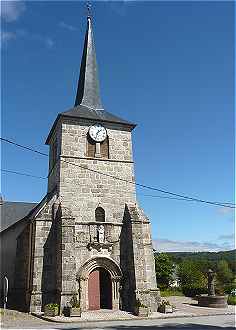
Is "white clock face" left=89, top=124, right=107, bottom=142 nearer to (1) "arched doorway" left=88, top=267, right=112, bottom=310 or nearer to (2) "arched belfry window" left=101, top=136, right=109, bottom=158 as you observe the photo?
(2) "arched belfry window" left=101, top=136, right=109, bottom=158

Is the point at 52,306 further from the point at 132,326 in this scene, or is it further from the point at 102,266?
the point at 132,326

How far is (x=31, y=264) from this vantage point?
1814 cm

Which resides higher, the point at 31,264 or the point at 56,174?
the point at 56,174

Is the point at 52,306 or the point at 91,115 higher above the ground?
the point at 91,115

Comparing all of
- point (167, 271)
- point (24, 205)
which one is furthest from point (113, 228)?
point (167, 271)

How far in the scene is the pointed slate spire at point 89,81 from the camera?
23755mm

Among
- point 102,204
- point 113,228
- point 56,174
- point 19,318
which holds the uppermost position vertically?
point 56,174

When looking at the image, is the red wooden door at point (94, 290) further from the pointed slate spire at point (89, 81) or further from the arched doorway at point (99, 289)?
the pointed slate spire at point (89, 81)

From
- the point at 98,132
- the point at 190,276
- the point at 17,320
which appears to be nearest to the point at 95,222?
the point at 98,132

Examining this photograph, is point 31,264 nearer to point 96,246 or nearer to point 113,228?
point 96,246

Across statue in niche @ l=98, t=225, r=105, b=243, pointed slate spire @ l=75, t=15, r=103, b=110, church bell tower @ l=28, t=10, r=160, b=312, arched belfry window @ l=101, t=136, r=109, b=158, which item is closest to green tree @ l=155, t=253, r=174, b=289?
church bell tower @ l=28, t=10, r=160, b=312

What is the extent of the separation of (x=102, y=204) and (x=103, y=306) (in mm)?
5466

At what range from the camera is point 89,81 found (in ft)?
80.7

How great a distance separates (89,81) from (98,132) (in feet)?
16.3
